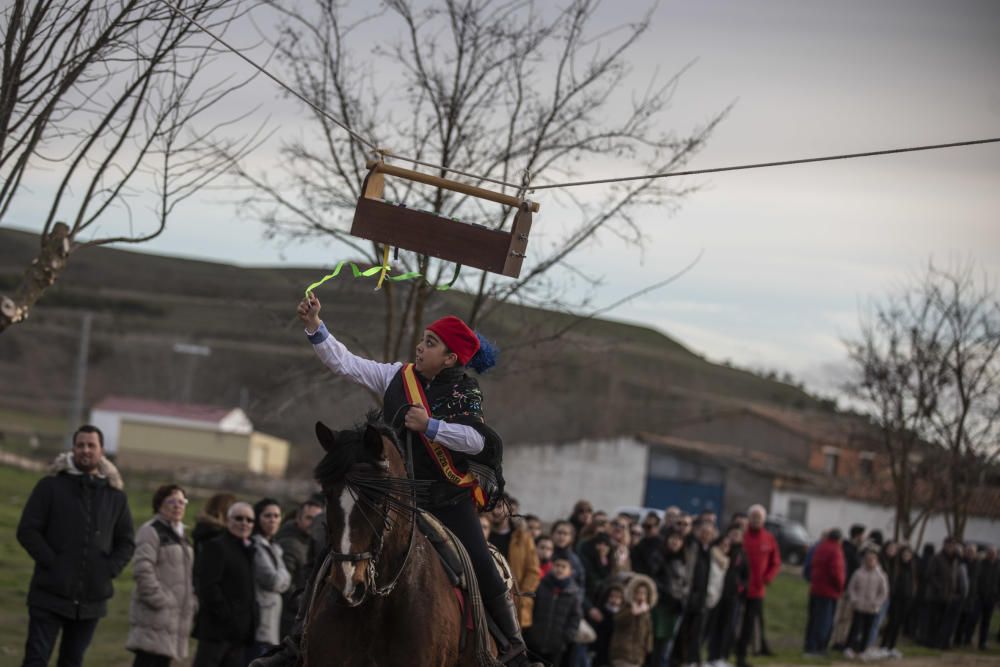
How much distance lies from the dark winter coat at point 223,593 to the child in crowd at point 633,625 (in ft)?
17.9

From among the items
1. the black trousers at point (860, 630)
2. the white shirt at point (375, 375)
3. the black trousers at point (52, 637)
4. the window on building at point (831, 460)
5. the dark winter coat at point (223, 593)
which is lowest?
the black trousers at point (860, 630)

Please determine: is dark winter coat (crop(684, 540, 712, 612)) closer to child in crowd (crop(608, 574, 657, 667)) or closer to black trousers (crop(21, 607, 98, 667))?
child in crowd (crop(608, 574, 657, 667))

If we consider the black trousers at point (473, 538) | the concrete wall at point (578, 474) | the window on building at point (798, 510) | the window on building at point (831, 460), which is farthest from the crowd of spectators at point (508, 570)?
the window on building at point (831, 460)

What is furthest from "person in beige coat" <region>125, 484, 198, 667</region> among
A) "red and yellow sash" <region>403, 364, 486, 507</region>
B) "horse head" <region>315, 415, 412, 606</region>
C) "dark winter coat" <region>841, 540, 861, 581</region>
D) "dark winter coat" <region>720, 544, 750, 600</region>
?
"dark winter coat" <region>841, 540, 861, 581</region>

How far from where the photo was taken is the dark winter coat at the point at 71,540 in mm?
10008

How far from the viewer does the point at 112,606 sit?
18750 mm

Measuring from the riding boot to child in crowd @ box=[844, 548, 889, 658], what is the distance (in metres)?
15.1

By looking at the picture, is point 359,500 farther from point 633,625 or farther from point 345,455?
point 633,625

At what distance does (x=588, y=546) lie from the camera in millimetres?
16172

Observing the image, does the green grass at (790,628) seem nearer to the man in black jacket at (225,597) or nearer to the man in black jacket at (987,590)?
the man in black jacket at (987,590)

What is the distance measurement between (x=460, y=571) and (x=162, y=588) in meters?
3.79

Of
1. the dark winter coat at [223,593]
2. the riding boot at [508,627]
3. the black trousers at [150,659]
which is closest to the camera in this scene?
the riding boot at [508,627]

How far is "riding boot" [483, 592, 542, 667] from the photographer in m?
8.47

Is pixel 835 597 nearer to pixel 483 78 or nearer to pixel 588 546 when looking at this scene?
pixel 588 546
